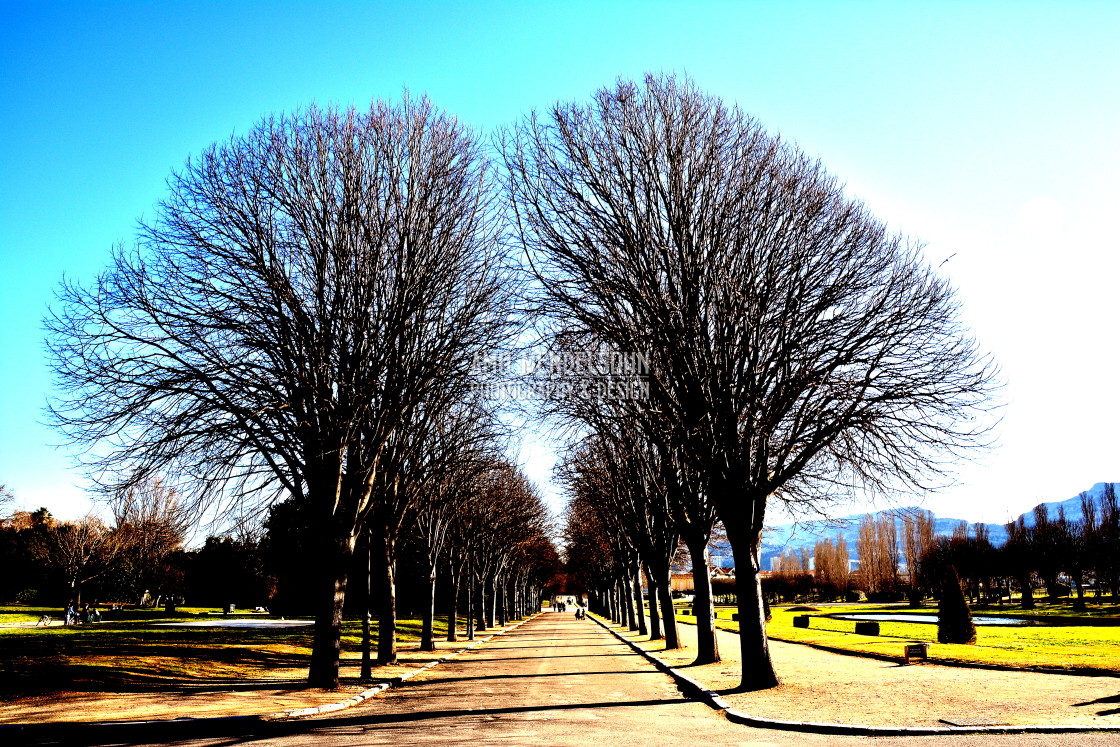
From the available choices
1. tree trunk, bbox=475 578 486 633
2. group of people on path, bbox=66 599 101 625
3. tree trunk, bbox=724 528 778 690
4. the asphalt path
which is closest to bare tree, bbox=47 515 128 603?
group of people on path, bbox=66 599 101 625

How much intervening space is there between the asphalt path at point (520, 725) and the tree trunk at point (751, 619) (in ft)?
5.28

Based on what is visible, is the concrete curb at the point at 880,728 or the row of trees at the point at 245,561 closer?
the concrete curb at the point at 880,728

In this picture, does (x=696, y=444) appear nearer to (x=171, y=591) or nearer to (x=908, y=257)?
(x=908, y=257)

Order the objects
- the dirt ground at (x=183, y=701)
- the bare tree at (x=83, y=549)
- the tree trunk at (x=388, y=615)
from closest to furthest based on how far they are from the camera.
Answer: the dirt ground at (x=183, y=701) → the tree trunk at (x=388, y=615) → the bare tree at (x=83, y=549)

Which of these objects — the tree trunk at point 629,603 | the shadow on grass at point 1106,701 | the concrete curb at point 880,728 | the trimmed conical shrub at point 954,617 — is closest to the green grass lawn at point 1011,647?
the trimmed conical shrub at point 954,617

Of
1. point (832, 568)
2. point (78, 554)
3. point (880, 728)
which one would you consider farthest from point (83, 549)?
point (832, 568)

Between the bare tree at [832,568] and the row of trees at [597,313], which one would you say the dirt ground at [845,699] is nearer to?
the row of trees at [597,313]

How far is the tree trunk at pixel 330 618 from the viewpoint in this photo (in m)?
17.7

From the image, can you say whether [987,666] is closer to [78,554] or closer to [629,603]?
[629,603]

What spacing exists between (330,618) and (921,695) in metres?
12.4

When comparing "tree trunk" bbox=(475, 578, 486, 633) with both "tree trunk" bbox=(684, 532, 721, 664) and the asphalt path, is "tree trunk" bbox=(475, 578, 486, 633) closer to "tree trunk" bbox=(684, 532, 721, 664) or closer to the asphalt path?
"tree trunk" bbox=(684, 532, 721, 664)

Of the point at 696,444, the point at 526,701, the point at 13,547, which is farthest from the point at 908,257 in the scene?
the point at 13,547

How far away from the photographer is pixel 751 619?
16.7 m

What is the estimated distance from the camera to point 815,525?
21.5 meters
